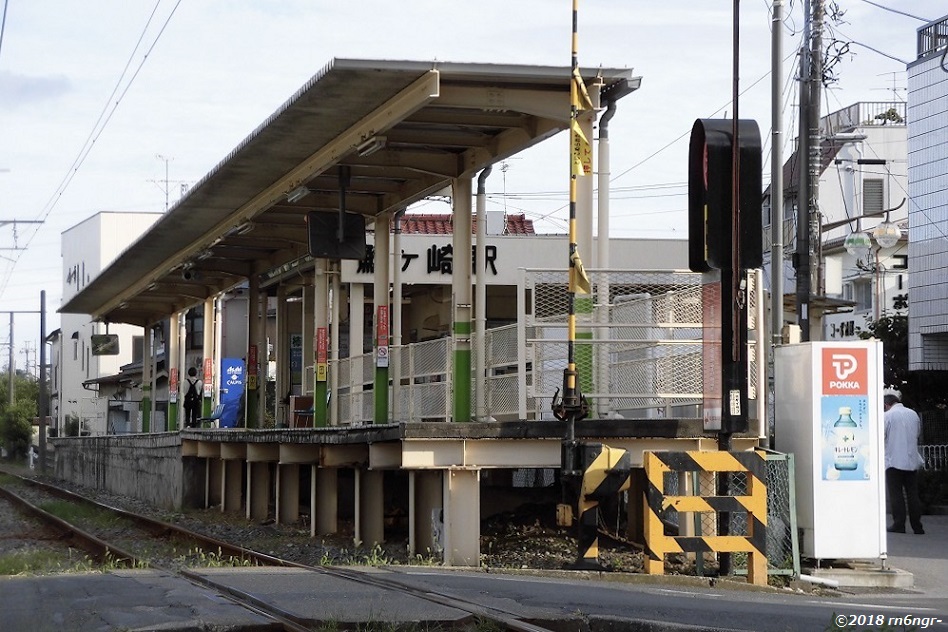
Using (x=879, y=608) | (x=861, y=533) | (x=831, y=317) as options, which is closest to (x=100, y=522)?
(x=861, y=533)

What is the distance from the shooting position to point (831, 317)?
5147 centimetres

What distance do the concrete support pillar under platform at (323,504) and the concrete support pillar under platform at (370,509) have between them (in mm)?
2126

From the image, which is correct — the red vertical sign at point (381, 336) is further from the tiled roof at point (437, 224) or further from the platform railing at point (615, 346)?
the tiled roof at point (437, 224)

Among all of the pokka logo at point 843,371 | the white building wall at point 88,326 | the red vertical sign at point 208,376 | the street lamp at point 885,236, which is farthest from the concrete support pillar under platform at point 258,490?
the white building wall at point 88,326

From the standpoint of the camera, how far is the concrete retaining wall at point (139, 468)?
94.7 feet

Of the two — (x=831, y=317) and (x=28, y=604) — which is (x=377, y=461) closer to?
(x=28, y=604)

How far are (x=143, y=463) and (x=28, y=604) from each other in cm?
2442

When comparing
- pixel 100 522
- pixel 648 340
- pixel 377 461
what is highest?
pixel 648 340

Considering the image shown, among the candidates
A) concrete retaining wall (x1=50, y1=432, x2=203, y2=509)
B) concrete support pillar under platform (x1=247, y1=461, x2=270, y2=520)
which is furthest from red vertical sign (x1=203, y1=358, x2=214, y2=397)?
concrete support pillar under platform (x1=247, y1=461, x2=270, y2=520)

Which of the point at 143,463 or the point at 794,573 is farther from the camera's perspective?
the point at 143,463

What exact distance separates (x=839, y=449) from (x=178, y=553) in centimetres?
931

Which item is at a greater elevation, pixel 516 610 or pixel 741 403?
pixel 741 403

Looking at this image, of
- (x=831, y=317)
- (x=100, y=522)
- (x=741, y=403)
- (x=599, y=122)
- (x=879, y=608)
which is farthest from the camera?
(x=831, y=317)

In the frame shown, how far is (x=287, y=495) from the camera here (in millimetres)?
22281
